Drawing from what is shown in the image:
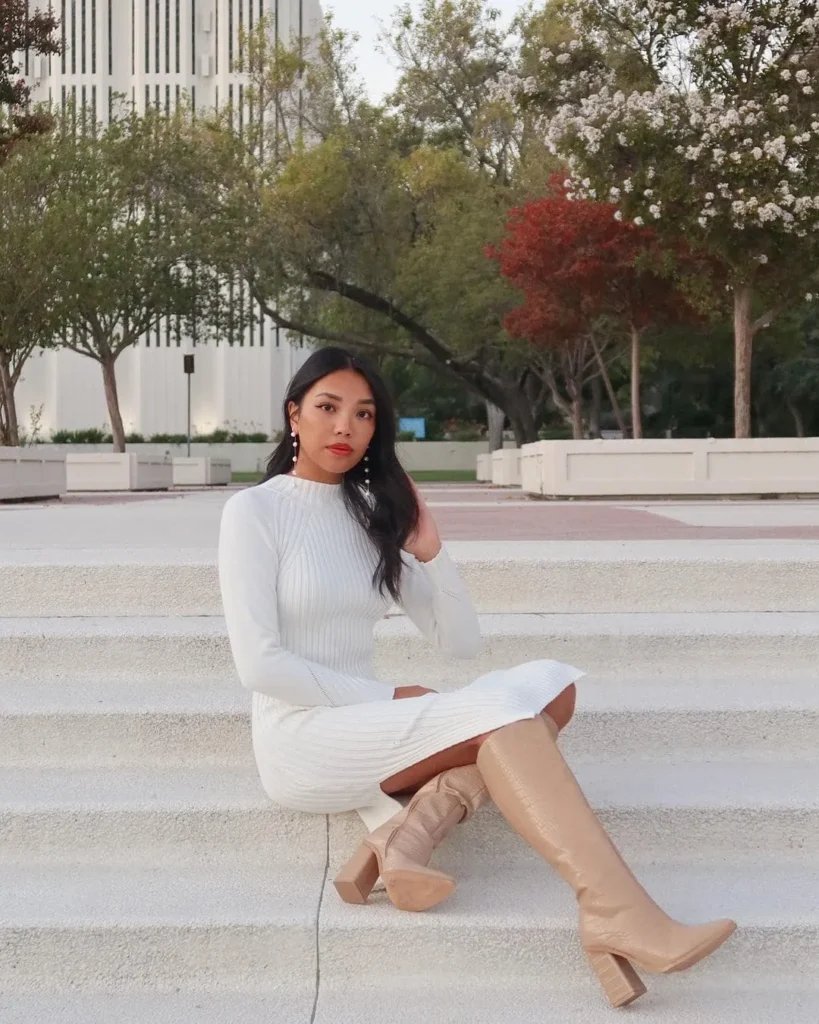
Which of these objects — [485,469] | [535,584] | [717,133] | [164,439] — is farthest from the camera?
[164,439]

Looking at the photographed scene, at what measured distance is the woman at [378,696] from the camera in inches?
95.9

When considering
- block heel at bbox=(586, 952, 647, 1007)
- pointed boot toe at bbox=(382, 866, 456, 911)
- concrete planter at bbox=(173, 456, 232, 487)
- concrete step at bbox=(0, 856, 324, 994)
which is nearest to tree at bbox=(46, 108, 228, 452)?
concrete planter at bbox=(173, 456, 232, 487)

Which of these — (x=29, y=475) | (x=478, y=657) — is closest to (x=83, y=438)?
(x=29, y=475)

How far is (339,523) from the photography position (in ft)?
10.0

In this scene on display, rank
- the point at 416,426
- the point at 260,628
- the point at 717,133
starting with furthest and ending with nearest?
the point at 416,426, the point at 717,133, the point at 260,628

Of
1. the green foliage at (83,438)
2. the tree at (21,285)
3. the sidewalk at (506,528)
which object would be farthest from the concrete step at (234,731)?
the green foliage at (83,438)

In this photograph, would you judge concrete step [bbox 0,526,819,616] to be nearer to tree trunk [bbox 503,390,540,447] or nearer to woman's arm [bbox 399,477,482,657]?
woman's arm [bbox 399,477,482,657]

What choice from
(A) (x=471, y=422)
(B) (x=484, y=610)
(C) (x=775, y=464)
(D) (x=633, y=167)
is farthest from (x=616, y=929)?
(A) (x=471, y=422)

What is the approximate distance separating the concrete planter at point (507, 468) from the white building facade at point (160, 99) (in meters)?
26.5

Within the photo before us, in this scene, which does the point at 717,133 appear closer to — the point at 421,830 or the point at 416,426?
the point at 421,830

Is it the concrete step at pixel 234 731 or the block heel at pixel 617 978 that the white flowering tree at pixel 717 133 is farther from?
the block heel at pixel 617 978

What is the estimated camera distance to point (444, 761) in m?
2.76

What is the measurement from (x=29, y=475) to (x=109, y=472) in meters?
6.74

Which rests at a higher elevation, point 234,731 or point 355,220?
point 355,220
